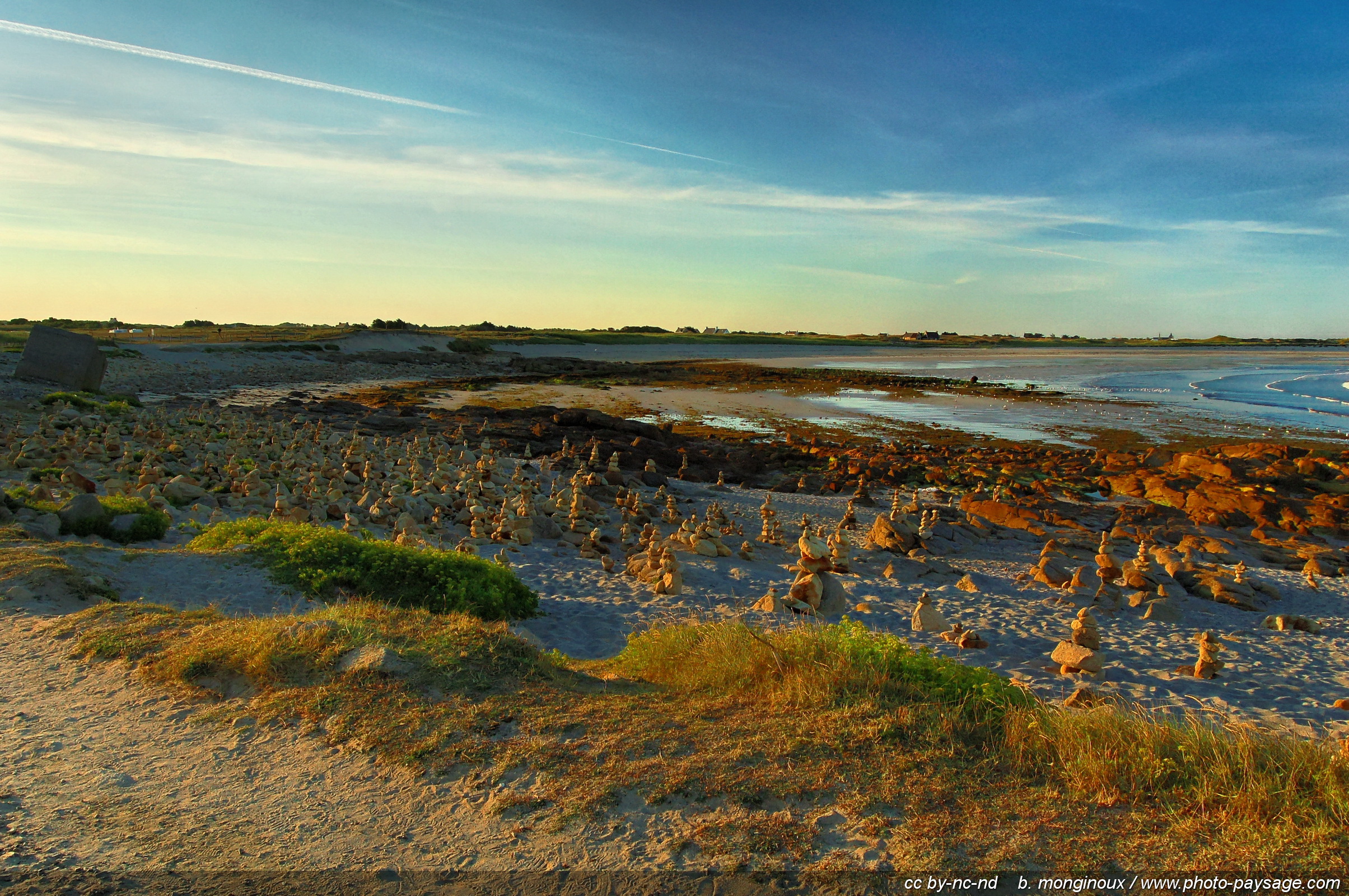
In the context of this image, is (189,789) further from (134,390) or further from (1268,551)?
(134,390)

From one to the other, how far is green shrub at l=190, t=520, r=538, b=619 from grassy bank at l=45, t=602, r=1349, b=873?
1.67 meters

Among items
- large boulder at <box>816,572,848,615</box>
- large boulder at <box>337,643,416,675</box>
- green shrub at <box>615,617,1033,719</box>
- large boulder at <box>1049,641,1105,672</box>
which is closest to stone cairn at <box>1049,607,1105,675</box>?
large boulder at <box>1049,641,1105,672</box>

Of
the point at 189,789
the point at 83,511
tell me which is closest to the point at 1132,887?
the point at 189,789

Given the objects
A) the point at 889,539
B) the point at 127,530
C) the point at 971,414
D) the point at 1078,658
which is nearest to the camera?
the point at 1078,658

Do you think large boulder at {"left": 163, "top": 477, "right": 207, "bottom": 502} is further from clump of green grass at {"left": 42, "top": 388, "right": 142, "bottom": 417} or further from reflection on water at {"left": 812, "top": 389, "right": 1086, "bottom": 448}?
reflection on water at {"left": 812, "top": 389, "right": 1086, "bottom": 448}

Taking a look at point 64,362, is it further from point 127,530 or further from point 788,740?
point 788,740

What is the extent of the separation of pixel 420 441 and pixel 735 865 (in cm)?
1679

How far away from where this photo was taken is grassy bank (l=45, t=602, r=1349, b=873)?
3.72 metres

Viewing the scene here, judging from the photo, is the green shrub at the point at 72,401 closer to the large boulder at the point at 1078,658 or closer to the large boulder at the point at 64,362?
the large boulder at the point at 64,362

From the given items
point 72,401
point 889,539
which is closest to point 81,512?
point 889,539

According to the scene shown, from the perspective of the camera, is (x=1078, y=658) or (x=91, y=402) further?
(x=91, y=402)

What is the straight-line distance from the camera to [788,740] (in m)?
4.62

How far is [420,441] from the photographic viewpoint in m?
18.8

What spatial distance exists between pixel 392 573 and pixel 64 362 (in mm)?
24344
